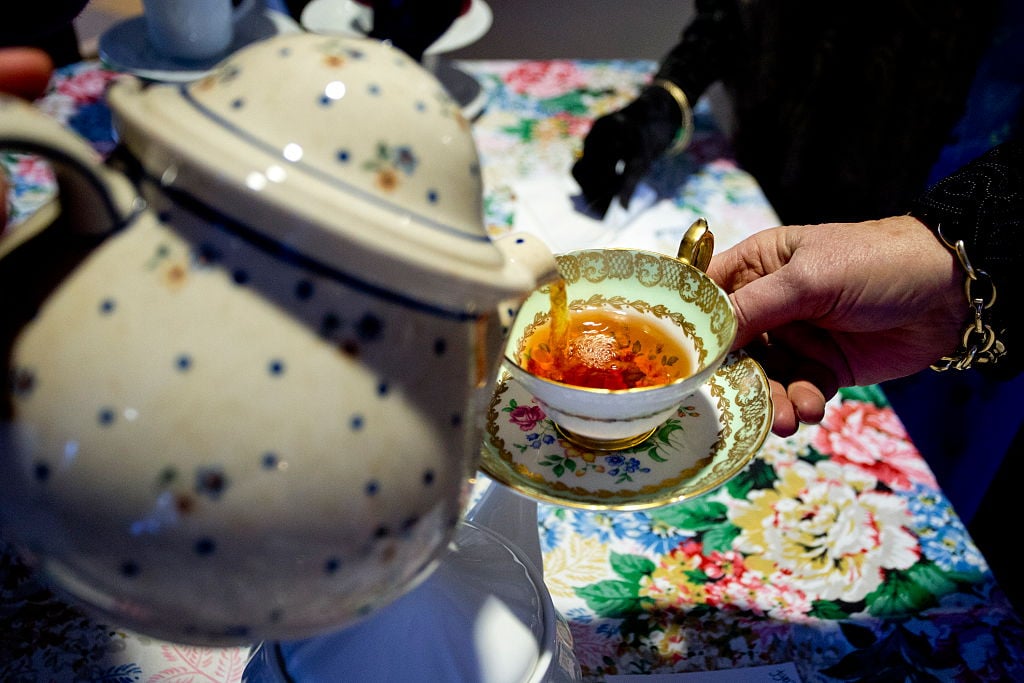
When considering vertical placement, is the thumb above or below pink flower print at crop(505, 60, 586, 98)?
above

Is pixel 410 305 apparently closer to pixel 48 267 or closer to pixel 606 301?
pixel 48 267

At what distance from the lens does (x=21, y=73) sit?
0.58m

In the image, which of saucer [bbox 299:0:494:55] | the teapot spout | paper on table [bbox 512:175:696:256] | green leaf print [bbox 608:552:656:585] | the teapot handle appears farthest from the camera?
saucer [bbox 299:0:494:55]

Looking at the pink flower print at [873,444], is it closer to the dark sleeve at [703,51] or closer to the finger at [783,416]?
the finger at [783,416]

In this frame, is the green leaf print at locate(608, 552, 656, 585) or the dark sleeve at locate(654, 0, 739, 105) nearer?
the green leaf print at locate(608, 552, 656, 585)

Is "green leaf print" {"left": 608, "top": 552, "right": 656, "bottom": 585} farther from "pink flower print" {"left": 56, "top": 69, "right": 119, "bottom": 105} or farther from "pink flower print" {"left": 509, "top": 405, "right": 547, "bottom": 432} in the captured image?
"pink flower print" {"left": 56, "top": 69, "right": 119, "bottom": 105}

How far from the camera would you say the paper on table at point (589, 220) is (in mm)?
1271

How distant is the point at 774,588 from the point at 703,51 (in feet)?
3.54

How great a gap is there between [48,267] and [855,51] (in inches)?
59.3

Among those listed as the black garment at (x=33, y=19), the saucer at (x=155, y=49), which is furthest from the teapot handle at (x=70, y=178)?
the saucer at (x=155, y=49)

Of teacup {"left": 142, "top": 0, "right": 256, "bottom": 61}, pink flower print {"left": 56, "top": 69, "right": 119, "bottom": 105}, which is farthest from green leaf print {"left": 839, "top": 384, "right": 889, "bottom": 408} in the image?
pink flower print {"left": 56, "top": 69, "right": 119, "bottom": 105}

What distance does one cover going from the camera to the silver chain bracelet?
35.3 inches

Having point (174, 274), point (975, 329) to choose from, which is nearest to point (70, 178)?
point (174, 274)

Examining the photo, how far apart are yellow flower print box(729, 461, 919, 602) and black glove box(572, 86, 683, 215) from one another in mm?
582
